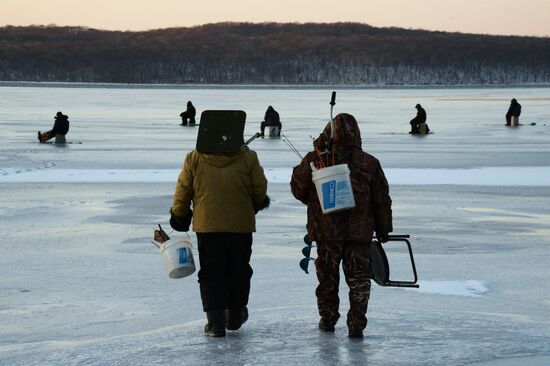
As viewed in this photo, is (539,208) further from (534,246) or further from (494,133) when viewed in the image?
(494,133)

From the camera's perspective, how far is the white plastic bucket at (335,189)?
6160 mm

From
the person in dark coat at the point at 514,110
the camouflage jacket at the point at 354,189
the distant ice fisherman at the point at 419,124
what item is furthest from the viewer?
the person in dark coat at the point at 514,110

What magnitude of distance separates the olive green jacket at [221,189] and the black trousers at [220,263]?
0.20ft

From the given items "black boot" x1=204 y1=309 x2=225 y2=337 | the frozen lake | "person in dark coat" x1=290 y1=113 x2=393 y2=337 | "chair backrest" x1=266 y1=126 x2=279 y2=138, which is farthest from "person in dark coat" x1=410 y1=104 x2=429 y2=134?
"black boot" x1=204 y1=309 x2=225 y2=337

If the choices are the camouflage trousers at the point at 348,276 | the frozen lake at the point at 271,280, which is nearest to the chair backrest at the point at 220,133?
the camouflage trousers at the point at 348,276

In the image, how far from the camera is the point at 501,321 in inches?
273

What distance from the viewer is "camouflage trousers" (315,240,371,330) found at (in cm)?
637

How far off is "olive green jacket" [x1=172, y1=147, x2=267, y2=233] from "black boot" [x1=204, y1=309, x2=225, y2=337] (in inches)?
18.3

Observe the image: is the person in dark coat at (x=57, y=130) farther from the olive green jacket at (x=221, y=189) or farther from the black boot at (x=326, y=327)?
the black boot at (x=326, y=327)

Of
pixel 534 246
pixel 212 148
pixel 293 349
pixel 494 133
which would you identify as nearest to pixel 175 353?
pixel 293 349

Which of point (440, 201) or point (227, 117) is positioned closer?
point (227, 117)

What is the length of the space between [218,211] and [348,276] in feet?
2.68

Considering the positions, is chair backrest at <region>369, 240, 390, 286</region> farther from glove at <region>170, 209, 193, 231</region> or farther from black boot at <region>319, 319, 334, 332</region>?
glove at <region>170, 209, 193, 231</region>

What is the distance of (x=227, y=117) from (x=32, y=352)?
5.48 feet
